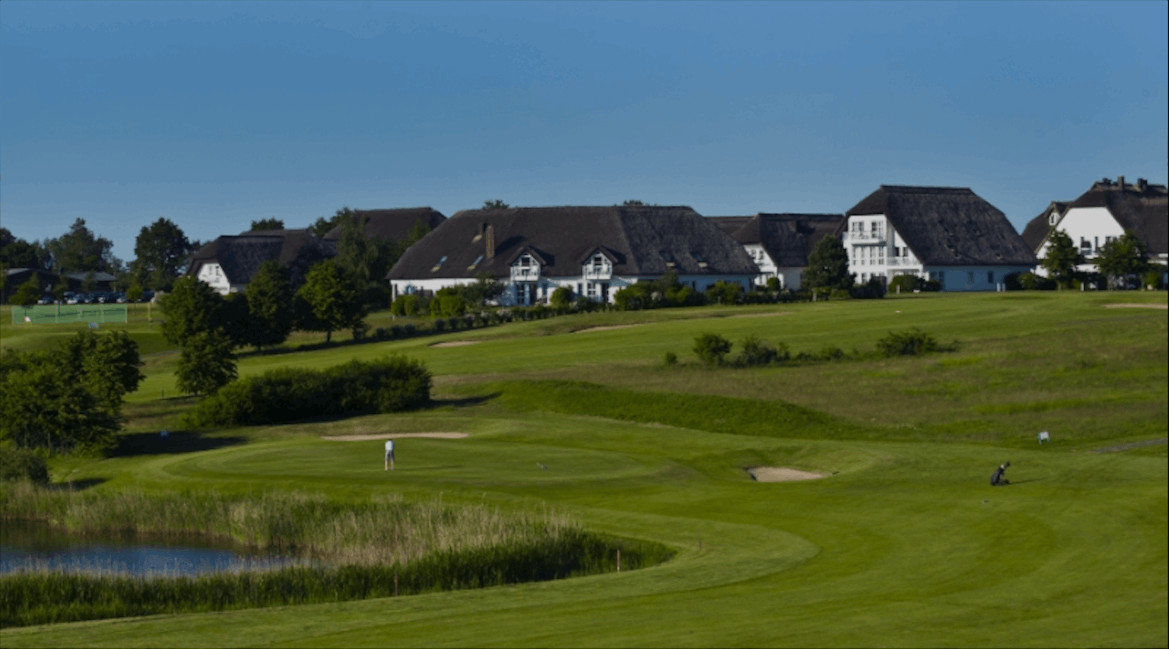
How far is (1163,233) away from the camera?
408 feet

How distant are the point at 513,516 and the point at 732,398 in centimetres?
2444

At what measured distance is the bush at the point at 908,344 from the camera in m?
63.5

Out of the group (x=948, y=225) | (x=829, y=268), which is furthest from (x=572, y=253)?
(x=948, y=225)

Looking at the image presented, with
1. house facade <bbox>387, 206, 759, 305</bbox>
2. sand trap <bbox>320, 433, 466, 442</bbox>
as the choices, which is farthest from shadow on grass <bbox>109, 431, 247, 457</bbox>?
house facade <bbox>387, 206, 759, 305</bbox>

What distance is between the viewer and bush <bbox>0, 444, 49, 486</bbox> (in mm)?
44219

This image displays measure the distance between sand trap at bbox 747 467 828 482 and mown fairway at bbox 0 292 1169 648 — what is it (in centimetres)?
62

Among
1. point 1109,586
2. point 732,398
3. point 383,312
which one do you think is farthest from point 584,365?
point 383,312

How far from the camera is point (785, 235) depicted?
139125 millimetres

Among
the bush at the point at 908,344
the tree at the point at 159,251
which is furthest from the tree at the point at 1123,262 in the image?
the tree at the point at 159,251

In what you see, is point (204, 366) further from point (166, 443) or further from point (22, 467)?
point (22, 467)

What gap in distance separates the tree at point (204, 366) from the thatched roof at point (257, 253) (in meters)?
70.8

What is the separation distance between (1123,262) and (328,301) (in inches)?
2288

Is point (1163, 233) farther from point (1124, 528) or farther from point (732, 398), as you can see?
point (1124, 528)

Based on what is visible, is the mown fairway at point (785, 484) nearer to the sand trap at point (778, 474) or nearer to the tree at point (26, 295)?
the sand trap at point (778, 474)
